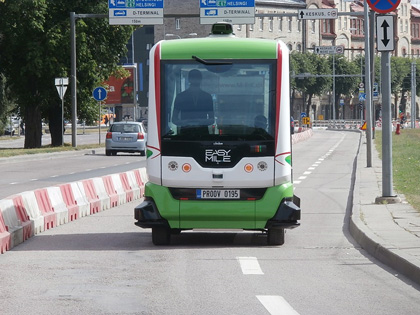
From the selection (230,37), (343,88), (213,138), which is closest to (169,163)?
(213,138)

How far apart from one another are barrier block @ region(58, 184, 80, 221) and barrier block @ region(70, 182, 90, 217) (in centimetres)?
13

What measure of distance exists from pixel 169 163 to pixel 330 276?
3.55 metres

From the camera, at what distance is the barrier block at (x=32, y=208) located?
51.5 ft

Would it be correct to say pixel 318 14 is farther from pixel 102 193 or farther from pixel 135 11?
pixel 102 193

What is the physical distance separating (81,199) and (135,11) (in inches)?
1272

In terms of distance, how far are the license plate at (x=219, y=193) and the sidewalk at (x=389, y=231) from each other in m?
1.65

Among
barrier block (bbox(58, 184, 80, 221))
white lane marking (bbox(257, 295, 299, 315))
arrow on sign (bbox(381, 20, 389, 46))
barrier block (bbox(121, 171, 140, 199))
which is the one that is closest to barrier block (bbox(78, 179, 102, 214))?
barrier block (bbox(58, 184, 80, 221))

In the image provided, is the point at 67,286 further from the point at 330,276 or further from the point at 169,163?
the point at 169,163

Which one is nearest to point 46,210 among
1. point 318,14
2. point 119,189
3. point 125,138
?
point 119,189

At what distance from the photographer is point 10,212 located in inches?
582

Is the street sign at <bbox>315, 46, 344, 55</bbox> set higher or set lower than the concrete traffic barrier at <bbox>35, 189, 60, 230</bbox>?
higher

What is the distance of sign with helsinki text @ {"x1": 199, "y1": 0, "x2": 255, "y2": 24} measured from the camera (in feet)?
166

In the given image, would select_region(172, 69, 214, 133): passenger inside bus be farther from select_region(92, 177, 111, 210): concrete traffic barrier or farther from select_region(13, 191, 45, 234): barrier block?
select_region(92, 177, 111, 210): concrete traffic barrier

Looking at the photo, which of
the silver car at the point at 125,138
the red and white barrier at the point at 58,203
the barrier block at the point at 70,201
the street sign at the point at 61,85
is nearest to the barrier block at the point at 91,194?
the red and white barrier at the point at 58,203
